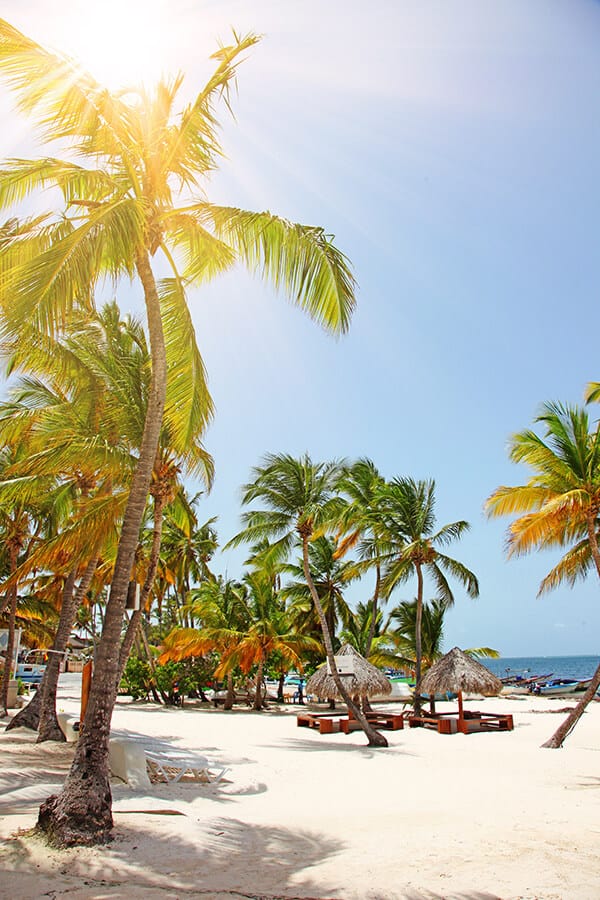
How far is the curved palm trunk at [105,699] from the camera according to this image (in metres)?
5.53

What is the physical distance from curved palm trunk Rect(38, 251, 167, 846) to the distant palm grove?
17 millimetres

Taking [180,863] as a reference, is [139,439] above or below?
above

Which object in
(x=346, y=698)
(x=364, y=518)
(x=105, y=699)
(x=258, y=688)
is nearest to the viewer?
(x=105, y=699)

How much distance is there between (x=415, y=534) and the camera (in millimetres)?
21609

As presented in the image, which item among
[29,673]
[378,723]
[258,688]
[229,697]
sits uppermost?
[258,688]

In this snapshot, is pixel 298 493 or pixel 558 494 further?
pixel 298 493

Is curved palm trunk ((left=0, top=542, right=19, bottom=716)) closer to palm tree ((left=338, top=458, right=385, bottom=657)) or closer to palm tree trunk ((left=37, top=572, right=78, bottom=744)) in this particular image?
palm tree trunk ((left=37, top=572, right=78, bottom=744))

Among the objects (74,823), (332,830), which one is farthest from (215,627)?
(74,823)

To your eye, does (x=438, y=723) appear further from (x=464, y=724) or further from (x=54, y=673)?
(x=54, y=673)

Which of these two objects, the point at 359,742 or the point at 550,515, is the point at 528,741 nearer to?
the point at 359,742

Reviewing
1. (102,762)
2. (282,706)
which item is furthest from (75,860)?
(282,706)

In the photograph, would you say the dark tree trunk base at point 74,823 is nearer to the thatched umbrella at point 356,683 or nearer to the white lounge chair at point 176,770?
the white lounge chair at point 176,770

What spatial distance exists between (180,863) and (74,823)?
1005 millimetres

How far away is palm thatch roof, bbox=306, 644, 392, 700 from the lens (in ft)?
59.2
